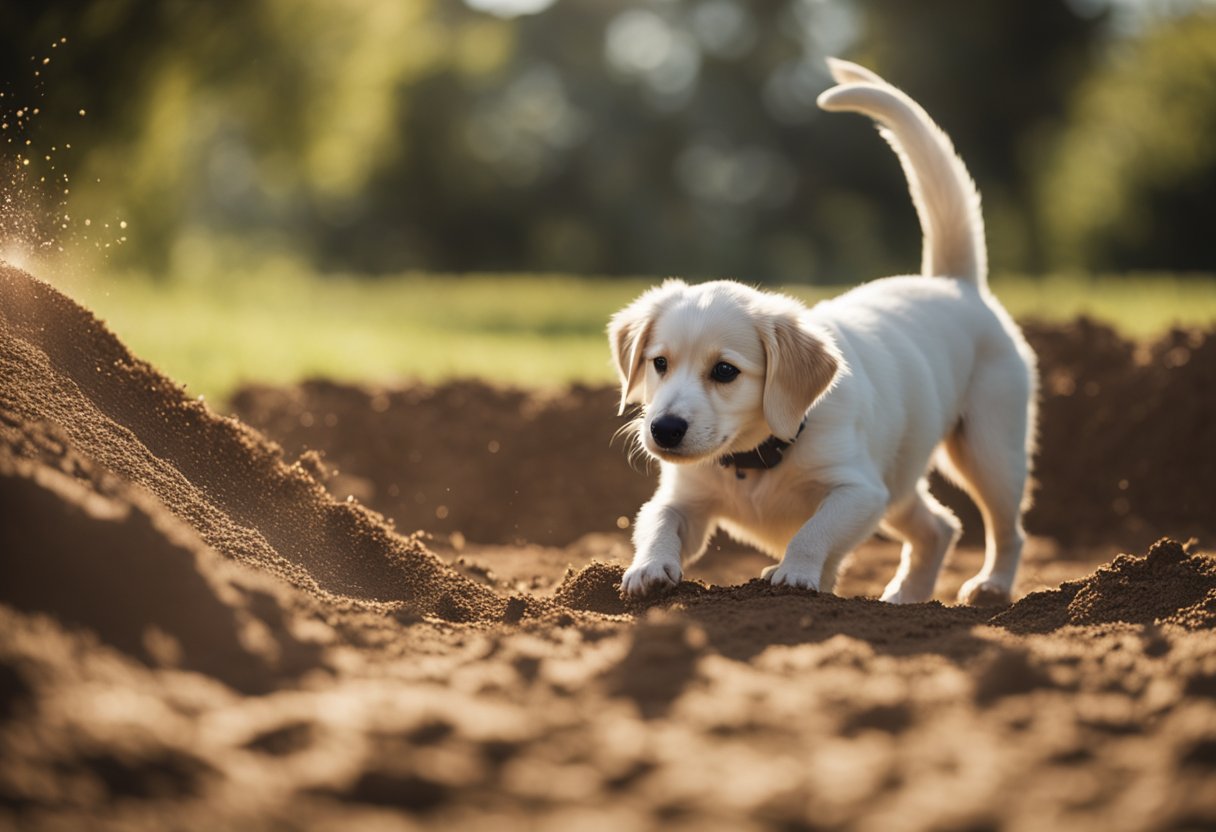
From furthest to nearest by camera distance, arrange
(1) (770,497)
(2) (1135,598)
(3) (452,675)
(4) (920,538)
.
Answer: (4) (920,538) < (1) (770,497) < (2) (1135,598) < (3) (452,675)

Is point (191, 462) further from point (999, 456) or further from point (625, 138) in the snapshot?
point (625, 138)

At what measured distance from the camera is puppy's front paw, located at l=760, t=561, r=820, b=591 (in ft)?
12.1

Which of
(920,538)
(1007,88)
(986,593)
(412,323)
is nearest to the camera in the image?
(986,593)

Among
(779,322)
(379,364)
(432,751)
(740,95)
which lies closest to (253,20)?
(379,364)

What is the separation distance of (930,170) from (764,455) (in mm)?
1974

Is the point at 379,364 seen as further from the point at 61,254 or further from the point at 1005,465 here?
the point at 1005,465

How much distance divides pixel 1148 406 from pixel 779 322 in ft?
14.3

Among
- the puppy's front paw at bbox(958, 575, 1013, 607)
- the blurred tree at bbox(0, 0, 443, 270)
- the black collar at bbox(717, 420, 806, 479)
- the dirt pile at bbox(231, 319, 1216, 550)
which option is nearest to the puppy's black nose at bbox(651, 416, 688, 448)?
the black collar at bbox(717, 420, 806, 479)

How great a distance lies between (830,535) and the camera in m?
3.92

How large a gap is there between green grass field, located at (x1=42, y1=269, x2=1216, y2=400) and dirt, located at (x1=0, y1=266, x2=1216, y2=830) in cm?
111

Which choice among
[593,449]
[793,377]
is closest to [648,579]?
[793,377]

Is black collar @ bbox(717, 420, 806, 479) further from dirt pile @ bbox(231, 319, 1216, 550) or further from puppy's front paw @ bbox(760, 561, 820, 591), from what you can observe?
dirt pile @ bbox(231, 319, 1216, 550)

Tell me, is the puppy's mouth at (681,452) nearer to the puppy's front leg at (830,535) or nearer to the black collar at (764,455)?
the black collar at (764,455)

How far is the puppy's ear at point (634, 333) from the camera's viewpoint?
4363mm
